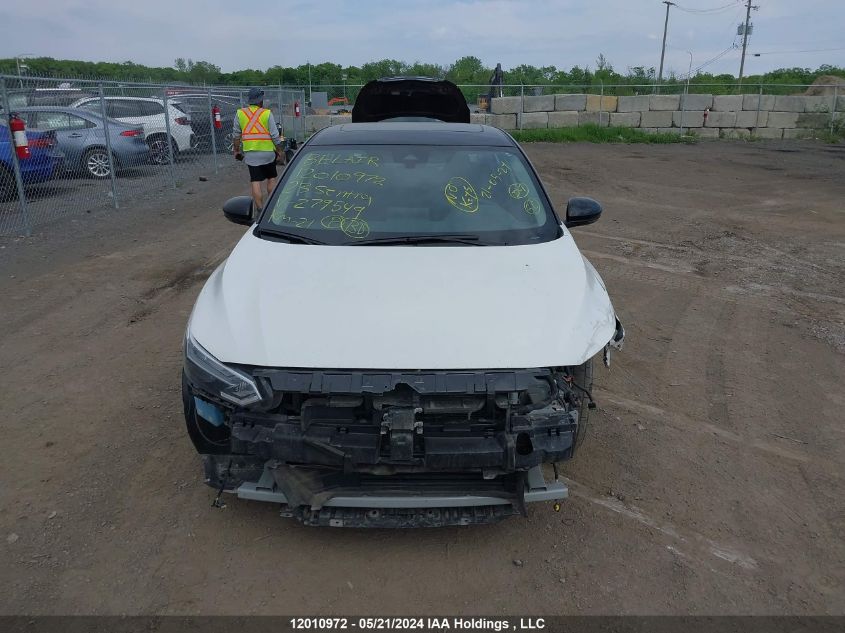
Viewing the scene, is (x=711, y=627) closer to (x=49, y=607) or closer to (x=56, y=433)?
(x=49, y=607)

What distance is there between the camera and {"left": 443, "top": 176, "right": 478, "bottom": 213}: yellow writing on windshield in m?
4.23

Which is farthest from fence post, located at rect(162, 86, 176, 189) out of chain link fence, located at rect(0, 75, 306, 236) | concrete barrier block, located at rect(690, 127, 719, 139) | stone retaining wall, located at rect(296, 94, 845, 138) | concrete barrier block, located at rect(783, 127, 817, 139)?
concrete barrier block, located at rect(783, 127, 817, 139)

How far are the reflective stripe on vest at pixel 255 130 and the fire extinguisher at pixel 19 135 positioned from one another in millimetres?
2751

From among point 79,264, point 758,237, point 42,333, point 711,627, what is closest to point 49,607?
point 711,627

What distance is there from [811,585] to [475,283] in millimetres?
2007

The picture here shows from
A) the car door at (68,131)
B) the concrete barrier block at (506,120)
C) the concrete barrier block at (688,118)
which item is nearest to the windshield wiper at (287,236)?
the car door at (68,131)

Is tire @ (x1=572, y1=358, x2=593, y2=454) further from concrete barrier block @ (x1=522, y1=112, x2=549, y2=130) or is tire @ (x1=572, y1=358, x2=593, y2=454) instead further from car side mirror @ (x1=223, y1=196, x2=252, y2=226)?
concrete barrier block @ (x1=522, y1=112, x2=549, y2=130)

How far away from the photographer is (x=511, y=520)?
3.43 m

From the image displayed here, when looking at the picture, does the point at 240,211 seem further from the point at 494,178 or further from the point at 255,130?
the point at 255,130

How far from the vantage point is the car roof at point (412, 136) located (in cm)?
467

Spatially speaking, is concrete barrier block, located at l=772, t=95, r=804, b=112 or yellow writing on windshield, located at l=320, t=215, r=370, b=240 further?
concrete barrier block, located at l=772, t=95, r=804, b=112

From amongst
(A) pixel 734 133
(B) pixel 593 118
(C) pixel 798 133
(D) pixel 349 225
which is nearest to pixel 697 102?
(A) pixel 734 133

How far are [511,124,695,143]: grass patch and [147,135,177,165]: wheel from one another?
37.7 feet

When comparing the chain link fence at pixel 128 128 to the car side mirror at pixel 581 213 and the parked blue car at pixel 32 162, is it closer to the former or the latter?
the parked blue car at pixel 32 162
